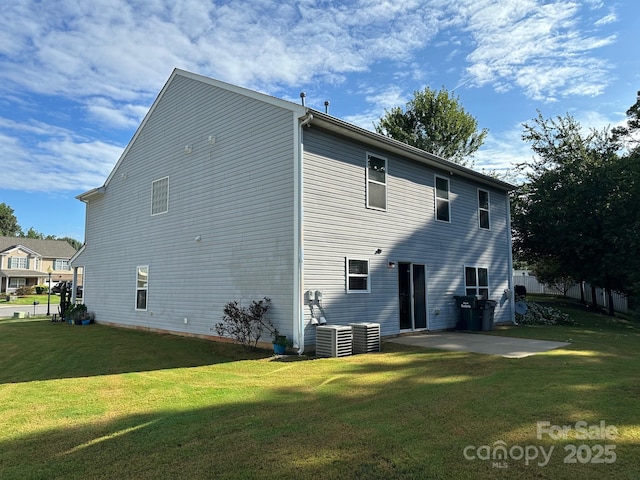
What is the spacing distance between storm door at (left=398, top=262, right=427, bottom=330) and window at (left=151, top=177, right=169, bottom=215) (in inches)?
297

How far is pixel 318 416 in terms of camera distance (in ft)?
14.6

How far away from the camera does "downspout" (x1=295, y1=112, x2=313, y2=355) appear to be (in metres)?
8.49

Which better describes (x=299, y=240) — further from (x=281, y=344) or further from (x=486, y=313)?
(x=486, y=313)

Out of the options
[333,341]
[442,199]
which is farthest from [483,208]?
[333,341]

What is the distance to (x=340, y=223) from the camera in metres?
9.70

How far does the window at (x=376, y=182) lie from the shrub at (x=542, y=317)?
8.52 m

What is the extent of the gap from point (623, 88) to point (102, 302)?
81.8ft

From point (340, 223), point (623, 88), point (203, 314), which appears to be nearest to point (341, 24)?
point (340, 223)

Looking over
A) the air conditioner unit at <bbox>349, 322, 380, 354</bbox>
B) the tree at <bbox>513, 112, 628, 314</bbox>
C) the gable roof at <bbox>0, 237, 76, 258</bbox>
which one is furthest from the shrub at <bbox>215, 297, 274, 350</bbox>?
the gable roof at <bbox>0, 237, 76, 258</bbox>

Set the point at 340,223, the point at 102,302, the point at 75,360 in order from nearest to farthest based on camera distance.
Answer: the point at 75,360, the point at 340,223, the point at 102,302

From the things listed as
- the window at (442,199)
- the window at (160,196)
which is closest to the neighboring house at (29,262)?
the window at (160,196)

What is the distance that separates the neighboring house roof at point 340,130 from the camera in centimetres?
905

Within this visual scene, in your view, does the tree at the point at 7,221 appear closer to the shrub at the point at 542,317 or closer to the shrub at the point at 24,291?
the shrub at the point at 24,291

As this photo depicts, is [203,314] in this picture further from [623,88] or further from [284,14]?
[623,88]
